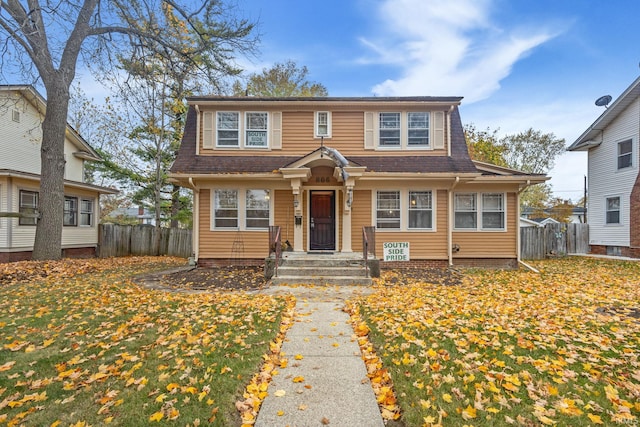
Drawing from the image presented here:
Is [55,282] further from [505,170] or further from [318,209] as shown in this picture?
[505,170]

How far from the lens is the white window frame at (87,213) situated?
15875mm

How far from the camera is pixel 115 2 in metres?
10.6

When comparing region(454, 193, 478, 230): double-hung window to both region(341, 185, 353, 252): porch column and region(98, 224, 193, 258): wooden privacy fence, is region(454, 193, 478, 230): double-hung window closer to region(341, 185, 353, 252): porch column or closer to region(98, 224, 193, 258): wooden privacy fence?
region(341, 185, 353, 252): porch column

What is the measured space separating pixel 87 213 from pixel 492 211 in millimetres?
19137

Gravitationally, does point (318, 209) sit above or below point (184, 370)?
above

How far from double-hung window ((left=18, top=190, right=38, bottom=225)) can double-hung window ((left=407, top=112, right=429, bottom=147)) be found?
1577 centimetres

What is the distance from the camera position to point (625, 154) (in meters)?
15.1

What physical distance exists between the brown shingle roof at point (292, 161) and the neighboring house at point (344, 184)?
0.04 metres

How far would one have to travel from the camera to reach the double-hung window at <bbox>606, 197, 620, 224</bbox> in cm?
1545

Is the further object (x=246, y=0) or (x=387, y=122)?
(x=387, y=122)

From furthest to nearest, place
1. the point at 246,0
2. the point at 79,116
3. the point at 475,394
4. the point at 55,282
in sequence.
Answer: the point at 79,116 < the point at 246,0 < the point at 55,282 < the point at 475,394

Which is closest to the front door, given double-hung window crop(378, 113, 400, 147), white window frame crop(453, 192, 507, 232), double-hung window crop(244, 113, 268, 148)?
double-hung window crop(244, 113, 268, 148)

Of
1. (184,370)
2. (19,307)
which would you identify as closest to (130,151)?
(19,307)

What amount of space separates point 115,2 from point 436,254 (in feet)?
46.3
